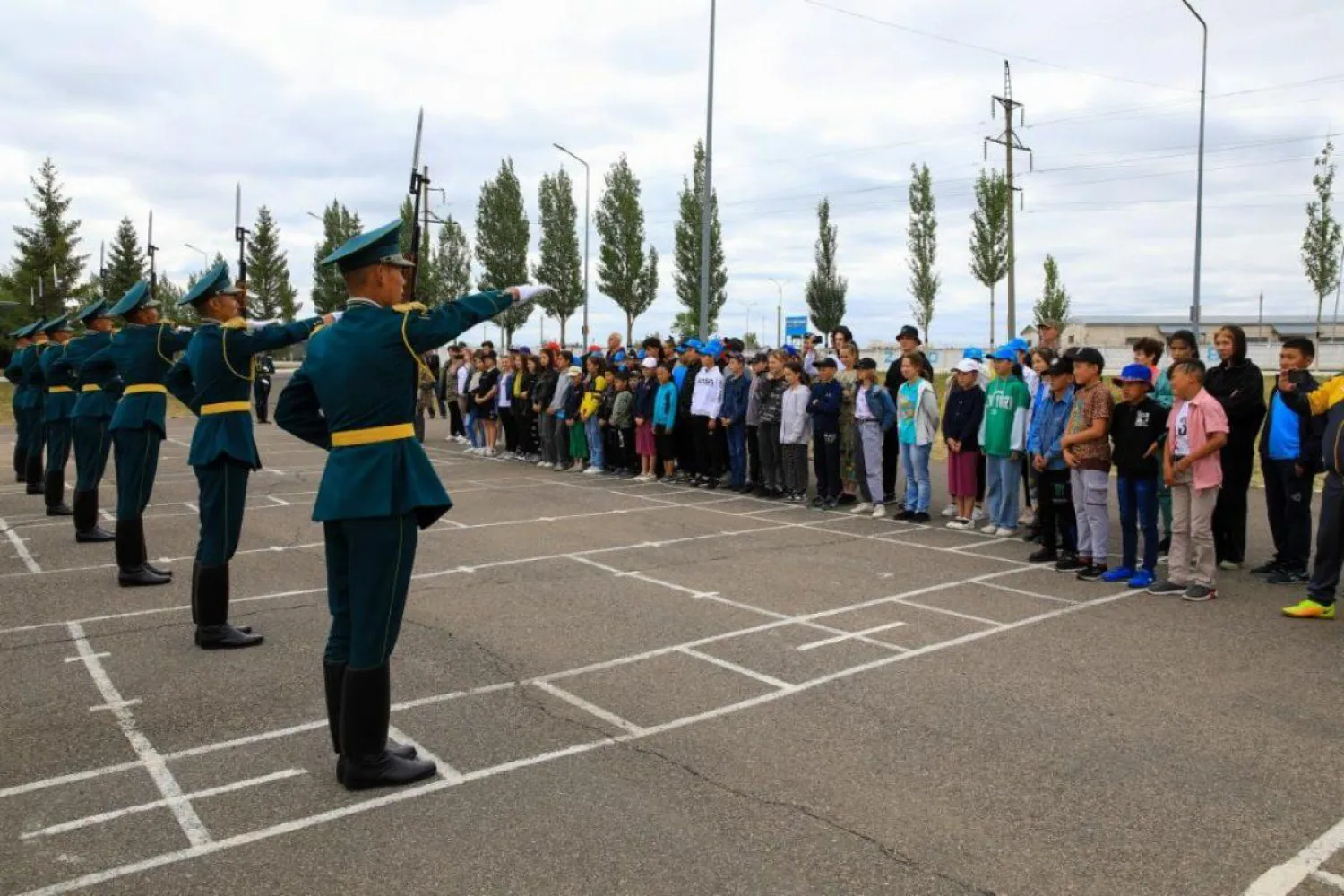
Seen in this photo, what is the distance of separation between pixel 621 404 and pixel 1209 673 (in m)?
10.9

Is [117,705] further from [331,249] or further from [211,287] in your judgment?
[331,249]

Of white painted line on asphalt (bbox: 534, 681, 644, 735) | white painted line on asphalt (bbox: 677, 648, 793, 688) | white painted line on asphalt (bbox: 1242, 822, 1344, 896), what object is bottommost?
white painted line on asphalt (bbox: 1242, 822, 1344, 896)

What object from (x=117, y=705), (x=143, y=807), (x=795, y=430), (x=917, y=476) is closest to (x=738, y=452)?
(x=795, y=430)

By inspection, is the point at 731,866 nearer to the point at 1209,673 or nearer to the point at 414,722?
the point at 414,722

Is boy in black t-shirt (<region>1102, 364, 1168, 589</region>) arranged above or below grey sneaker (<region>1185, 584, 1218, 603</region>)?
above

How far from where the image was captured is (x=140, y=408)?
7.65 meters

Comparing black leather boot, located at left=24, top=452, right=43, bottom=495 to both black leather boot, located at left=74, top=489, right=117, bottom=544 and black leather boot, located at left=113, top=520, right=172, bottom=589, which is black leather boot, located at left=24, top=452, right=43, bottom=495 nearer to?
black leather boot, located at left=74, top=489, right=117, bottom=544

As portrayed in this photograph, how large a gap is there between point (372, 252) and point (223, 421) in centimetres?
283

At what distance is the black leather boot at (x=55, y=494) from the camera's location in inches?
453

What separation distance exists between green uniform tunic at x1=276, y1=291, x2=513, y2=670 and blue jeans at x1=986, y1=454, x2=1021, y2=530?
7.52m

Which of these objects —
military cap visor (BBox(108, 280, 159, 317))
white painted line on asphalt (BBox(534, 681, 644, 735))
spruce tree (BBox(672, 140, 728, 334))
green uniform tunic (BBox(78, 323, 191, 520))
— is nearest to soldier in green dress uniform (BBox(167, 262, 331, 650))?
green uniform tunic (BBox(78, 323, 191, 520))

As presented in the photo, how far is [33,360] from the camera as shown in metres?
13.0

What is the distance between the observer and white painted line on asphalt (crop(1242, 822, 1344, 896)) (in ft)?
11.1

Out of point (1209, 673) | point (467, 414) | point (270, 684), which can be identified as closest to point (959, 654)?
point (1209, 673)
